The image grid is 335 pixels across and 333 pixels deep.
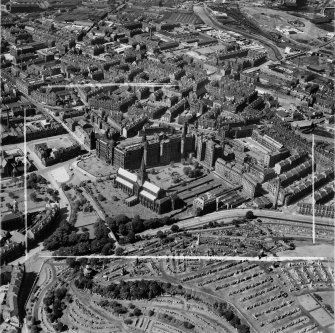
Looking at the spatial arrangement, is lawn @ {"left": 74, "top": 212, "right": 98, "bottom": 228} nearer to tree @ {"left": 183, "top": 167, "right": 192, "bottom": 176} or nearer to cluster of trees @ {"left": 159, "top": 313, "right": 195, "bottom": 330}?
tree @ {"left": 183, "top": 167, "right": 192, "bottom": 176}

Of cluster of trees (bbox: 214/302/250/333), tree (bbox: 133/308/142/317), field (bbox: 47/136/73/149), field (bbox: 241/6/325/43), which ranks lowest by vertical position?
tree (bbox: 133/308/142/317)

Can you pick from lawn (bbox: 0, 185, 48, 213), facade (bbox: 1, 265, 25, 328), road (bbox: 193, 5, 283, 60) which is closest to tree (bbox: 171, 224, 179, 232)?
lawn (bbox: 0, 185, 48, 213)

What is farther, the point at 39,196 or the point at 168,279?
the point at 39,196

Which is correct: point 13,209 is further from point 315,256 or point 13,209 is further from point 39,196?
point 315,256

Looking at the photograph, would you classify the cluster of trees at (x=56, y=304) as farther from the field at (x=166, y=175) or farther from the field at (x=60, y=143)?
the field at (x=60, y=143)

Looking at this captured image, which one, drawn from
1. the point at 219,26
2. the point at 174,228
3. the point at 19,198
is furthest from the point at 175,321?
the point at 219,26

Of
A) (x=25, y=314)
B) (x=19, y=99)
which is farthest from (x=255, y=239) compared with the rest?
(x=19, y=99)
